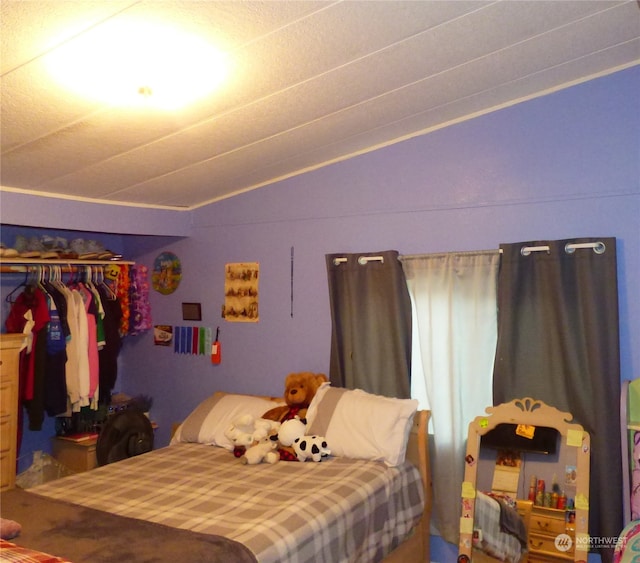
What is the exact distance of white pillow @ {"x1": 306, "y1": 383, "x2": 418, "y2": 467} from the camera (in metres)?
3.26

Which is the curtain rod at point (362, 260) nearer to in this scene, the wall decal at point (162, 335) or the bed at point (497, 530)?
the bed at point (497, 530)

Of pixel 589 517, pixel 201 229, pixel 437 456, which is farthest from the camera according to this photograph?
pixel 201 229

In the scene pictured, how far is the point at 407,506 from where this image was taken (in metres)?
3.20

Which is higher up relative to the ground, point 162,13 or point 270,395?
point 162,13

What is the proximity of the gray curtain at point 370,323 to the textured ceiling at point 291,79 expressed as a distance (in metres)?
0.76

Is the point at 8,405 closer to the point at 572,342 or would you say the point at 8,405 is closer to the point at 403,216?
the point at 403,216

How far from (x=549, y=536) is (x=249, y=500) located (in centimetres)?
150

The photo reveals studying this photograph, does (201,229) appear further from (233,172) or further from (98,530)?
(98,530)

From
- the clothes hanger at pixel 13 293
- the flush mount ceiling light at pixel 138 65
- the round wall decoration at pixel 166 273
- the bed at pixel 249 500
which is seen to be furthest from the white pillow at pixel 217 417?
the flush mount ceiling light at pixel 138 65

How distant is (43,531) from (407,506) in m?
1.79

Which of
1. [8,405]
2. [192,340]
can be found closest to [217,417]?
[192,340]

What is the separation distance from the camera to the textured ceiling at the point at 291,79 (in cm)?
196

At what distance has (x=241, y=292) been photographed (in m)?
4.40

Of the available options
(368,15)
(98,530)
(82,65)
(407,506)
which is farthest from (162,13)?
(407,506)
